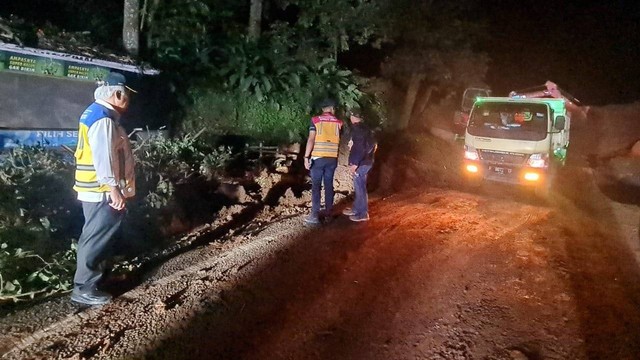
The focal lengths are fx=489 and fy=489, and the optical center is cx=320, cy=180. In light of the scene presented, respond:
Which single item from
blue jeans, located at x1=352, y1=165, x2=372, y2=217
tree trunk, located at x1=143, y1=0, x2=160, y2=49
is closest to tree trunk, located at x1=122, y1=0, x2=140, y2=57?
tree trunk, located at x1=143, y1=0, x2=160, y2=49

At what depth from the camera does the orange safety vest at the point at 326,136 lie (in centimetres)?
701

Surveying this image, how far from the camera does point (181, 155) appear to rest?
939cm

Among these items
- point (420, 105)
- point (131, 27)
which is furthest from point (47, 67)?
point (420, 105)

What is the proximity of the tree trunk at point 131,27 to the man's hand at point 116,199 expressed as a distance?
22.6 feet

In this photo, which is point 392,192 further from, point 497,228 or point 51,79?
point 51,79

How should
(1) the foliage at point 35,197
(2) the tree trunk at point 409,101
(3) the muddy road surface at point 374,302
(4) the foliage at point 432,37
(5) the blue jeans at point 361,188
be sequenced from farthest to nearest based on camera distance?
1. (2) the tree trunk at point 409,101
2. (4) the foliage at point 432,37
3. (5) the blue jeans at point 361,188
4. (1) the foliage at point 35,197
5. (3) the muddy road surface at point 374,302

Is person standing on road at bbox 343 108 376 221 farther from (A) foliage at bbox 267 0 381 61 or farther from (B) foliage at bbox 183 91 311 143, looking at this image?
(A) foliage at bbox 267 0 381 61

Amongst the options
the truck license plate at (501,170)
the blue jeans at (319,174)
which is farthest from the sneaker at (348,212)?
the truck license plate at (501,170)

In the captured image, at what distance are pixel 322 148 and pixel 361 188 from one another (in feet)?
3.24

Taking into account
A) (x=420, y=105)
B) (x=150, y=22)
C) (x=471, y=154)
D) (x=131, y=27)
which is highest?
(x=150, y=22)

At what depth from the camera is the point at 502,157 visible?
35.0ft

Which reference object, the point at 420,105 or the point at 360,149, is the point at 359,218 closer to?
the point at 360,149

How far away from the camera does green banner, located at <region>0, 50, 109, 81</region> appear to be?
6957 millimetres

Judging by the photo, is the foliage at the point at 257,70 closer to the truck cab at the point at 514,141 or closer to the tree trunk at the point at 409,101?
the truck cab at the point at 514,141
